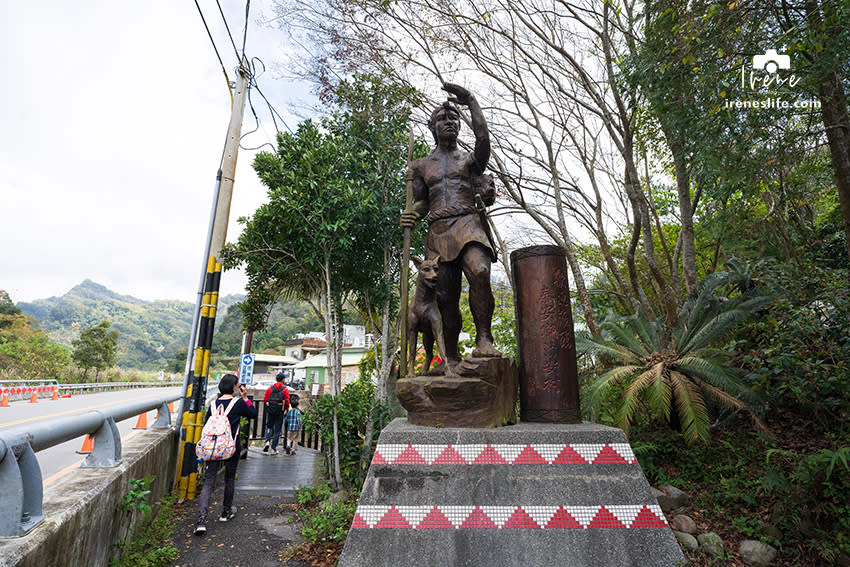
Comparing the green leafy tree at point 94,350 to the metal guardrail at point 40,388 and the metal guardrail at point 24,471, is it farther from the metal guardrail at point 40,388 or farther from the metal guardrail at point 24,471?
the metal guardrail at point 24,471

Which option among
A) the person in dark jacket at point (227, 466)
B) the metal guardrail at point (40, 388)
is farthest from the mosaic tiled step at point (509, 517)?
the metal guardrail at point (40, 388)

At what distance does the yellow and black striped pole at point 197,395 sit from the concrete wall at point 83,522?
187 centimetres

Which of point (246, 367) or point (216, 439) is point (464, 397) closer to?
point (216, 439)

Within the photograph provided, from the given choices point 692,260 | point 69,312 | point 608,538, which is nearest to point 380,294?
point 608,538

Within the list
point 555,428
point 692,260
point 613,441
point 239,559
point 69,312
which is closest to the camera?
point 613,441

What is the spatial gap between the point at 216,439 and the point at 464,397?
9.35 feet

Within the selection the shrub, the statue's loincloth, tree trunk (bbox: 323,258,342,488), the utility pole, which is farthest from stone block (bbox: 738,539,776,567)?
the utility pole

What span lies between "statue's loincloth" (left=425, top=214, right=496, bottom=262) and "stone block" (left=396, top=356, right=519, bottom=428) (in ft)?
3.51

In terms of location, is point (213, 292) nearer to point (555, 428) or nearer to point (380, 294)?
point (380, 294)

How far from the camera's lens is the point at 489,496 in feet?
11.1

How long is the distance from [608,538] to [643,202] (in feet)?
22.1

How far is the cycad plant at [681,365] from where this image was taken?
5.87 m

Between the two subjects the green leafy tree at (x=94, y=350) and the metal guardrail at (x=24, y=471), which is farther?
the green leafy tree at (x=94, y=350)

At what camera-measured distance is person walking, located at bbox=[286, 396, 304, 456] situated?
404 inches
